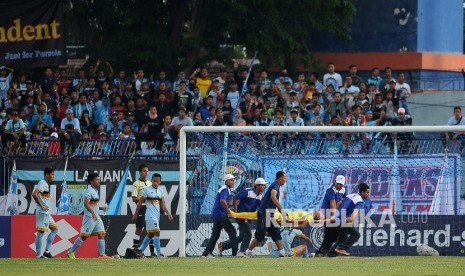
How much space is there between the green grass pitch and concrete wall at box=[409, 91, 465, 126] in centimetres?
942

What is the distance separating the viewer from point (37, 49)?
3300 centimetres

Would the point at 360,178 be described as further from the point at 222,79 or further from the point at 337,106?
the point at 222,79

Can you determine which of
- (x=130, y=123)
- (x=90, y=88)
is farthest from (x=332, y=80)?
(x=90, y=88)

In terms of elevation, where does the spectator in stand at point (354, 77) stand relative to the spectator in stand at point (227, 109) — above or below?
above

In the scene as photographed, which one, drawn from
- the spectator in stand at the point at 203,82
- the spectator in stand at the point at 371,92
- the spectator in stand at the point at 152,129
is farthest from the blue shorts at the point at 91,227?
the spectator in stand at the point at 371,92

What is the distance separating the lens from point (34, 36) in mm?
32969

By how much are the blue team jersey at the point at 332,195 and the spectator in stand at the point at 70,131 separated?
20.6 ft

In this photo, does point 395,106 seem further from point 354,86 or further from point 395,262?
point 395,262

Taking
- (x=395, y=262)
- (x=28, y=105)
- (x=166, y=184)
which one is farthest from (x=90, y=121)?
(x=395, y=262)

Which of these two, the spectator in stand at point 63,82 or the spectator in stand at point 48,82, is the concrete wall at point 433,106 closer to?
the spectator in stand at point 63,82

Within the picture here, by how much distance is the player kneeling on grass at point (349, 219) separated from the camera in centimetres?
2595

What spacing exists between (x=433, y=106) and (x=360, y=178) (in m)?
6.49

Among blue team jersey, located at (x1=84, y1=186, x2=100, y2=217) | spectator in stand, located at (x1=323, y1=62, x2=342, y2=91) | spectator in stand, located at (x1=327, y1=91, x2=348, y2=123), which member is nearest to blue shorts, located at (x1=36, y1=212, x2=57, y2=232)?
blue team jersey, located at (x1=84, y1=186, x2=100, y2=217)

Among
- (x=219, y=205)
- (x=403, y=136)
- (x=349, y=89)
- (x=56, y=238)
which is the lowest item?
(x=56, y=238)
